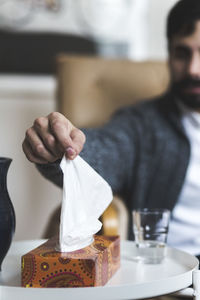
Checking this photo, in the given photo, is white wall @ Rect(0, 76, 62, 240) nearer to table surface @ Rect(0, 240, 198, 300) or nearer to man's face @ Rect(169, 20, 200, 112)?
man's face @ Rect(169, 20, 200, 112)

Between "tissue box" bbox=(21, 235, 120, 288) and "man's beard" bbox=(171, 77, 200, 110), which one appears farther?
"man's beard" bbox=(171, 77, 200, 110)

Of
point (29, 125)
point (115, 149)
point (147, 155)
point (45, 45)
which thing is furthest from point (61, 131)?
point (45, 45)

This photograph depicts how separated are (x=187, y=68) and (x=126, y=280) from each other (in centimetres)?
93

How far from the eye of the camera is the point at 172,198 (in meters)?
1.40

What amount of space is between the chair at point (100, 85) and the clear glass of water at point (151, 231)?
78 centimetres

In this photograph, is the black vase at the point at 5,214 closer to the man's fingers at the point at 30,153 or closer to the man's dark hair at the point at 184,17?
the man's fingers at the point at 30,153

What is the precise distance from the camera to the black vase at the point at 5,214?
0.69 meters

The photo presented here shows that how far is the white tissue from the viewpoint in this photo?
0.67 meters

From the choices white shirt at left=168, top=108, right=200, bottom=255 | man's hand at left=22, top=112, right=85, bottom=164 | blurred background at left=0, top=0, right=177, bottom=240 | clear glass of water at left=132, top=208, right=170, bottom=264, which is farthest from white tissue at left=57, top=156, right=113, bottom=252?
blurred background at left=0, top=0, right=177, bottom=240

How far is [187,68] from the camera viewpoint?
150 centimetres

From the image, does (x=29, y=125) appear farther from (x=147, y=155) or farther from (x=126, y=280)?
(x=126, y=280)

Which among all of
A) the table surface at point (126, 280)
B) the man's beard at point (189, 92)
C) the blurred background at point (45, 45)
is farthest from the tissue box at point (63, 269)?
the blurred background at point (45, 45)

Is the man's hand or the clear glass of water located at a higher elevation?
the man's hand

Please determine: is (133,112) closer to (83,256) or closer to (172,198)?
(172,198)
